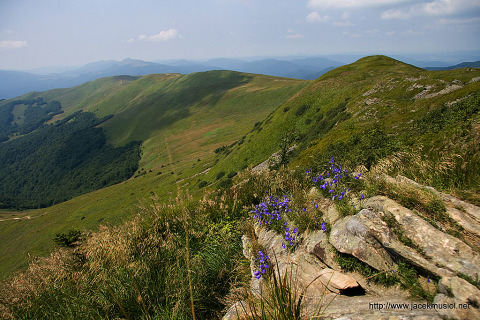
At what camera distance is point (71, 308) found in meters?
3.31

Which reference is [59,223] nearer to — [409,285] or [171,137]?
[171,137]

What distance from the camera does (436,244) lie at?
2.84 m

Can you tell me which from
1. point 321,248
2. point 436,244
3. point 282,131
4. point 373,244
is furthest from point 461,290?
point 282,131

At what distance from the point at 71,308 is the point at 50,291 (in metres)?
0.61

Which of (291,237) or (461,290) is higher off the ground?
(461,290)

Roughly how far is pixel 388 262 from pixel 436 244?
0.63 metres

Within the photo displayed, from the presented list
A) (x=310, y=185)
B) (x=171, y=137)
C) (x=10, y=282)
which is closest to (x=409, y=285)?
(x=310, y=185)

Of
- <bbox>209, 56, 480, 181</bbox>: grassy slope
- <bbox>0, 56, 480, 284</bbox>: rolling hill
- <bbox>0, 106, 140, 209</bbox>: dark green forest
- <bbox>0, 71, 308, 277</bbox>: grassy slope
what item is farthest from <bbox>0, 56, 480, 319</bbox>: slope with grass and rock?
<bbox>0, 106, 140, 209</bbox>: dark green forest

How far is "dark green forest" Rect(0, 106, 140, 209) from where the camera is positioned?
129 meters

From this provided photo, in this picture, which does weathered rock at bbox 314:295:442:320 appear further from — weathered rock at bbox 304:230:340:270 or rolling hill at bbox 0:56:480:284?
rolling hill at bbox 0:56:480:284

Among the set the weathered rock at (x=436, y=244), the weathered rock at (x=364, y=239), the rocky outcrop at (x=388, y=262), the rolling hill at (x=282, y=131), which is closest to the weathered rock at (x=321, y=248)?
the rocky outcrop at (x=388, y=262)

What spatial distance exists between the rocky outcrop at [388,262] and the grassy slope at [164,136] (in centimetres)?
1445

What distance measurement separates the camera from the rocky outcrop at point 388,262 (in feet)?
7.30

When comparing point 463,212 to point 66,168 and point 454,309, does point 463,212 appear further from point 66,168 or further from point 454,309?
point 66,168
